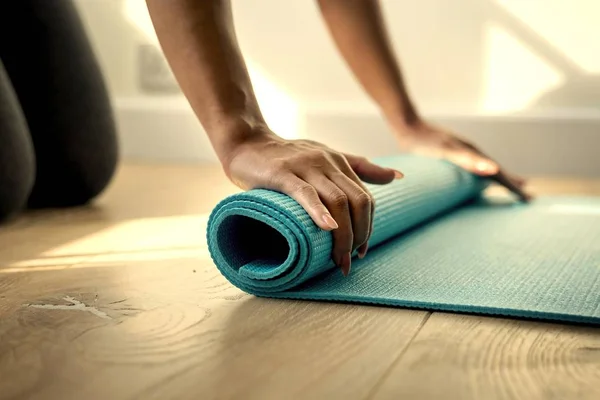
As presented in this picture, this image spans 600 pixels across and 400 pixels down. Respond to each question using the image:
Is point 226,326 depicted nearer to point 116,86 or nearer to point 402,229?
point 402,229

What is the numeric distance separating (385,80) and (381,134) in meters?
0.87

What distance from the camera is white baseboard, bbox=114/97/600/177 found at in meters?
2.51

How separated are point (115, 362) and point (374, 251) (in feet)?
1.85

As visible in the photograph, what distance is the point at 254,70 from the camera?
282 cm

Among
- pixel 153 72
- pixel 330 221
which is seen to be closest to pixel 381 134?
pixel 153 72

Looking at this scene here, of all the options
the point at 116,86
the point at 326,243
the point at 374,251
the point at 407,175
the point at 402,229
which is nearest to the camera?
the point at 326,243

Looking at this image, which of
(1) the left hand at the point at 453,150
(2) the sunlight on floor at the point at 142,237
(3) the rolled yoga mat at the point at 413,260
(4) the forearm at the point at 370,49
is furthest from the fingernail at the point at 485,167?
(2) the sunlight on floor at the point at 142,237

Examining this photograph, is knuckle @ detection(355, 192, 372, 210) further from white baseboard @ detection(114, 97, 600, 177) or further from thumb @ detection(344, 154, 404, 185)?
white baseboard @ detection(114, 97, 600, 177)

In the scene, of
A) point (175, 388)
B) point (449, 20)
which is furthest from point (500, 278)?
point (449, 20)

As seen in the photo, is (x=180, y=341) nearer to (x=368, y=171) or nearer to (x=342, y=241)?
(x=342, y=241)

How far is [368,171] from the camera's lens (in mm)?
1129

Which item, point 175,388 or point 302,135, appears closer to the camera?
point 175,388

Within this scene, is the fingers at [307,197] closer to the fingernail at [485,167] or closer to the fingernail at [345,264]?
the fingernail at [345,264]

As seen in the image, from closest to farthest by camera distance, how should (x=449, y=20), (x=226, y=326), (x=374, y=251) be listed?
(x=226, y=326) → (x=374, y=251) → (x=449, y=20)
